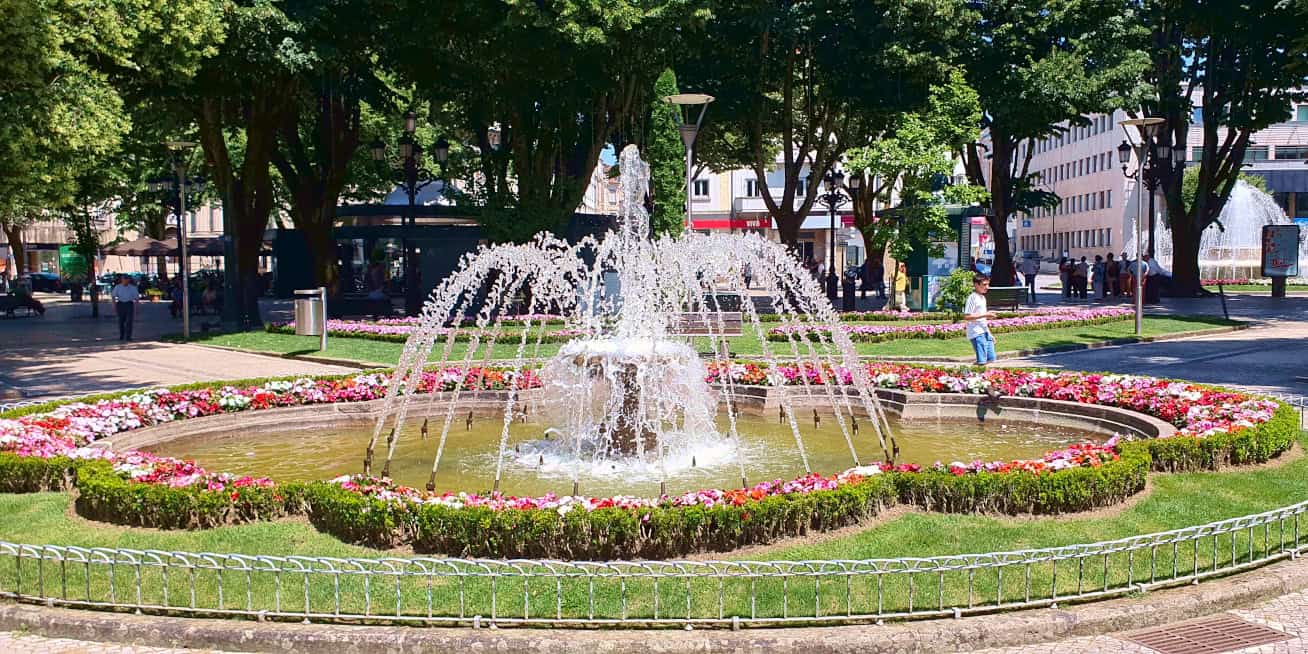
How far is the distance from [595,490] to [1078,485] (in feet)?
13.1

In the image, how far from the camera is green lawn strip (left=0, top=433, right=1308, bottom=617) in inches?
266

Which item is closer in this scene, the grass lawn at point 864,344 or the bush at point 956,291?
the grass lawn at point 864,344

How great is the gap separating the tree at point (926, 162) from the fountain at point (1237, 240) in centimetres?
2922

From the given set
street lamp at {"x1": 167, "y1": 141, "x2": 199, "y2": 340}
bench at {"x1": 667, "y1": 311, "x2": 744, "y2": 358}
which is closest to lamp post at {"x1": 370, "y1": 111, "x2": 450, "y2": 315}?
street lamp at {"x1": 167, "y1": 141, "x2": 199, "y2": 340}

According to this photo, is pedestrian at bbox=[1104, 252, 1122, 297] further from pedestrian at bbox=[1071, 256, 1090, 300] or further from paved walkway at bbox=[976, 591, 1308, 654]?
paved walkway at bbox=[976, 591, 1308, 654]

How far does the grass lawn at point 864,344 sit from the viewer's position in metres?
21.9

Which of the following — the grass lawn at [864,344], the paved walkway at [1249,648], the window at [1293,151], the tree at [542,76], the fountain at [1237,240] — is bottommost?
the paved walkway at [1249,648]

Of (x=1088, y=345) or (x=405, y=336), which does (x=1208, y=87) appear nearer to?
(x=1088, y=345)

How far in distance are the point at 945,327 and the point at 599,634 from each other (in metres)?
19.2

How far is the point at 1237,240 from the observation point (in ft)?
192

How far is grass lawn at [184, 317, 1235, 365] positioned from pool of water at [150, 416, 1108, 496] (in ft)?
23.4

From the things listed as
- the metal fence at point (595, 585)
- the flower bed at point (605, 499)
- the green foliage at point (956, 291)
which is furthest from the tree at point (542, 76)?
the metal fence at point (595, 585)

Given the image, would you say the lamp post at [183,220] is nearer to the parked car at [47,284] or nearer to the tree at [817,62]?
the tree at [817,62]

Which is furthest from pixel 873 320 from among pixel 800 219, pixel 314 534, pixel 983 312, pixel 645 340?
pixel 314 534
